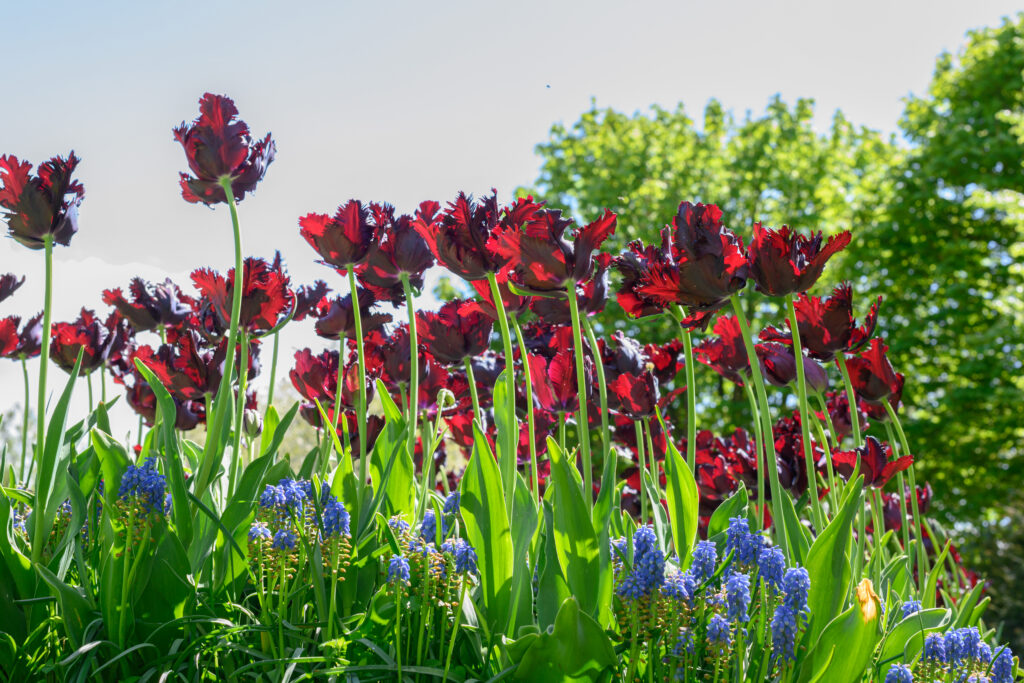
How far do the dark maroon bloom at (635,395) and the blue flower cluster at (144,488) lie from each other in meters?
1.20

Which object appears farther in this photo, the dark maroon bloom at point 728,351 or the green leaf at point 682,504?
the dark maroon bloom at point 728,351

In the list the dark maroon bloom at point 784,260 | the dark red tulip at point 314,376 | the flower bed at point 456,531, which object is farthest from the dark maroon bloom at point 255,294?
the dark maroon bloom at point 784,260

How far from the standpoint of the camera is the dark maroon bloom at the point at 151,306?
2.56 metres

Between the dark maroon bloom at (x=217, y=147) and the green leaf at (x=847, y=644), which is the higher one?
the dark maroon bloom at (x=217, y=147)

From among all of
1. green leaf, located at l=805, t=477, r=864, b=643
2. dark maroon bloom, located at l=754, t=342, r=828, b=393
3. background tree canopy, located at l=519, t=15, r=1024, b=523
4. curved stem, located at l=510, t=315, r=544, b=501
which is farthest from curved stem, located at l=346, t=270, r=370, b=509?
background tree canopy, located at l=519, t=15, r=1024, b=523

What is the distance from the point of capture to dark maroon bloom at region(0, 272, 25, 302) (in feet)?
8.31

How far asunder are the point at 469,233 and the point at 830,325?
1059mm

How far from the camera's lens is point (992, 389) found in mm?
11852

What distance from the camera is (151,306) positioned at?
258 centimetres

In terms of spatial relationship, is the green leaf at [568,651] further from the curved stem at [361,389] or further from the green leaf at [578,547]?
the curved stem at [361,389]

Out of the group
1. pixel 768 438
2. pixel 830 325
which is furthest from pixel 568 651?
pixel 830 325

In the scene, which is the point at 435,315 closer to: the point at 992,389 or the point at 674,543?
the point at 674,543

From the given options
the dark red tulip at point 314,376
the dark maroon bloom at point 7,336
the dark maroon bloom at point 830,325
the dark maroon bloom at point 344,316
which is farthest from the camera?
the dark maroon bloom at point 7,336

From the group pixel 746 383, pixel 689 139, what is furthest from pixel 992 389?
pixel 746 383
